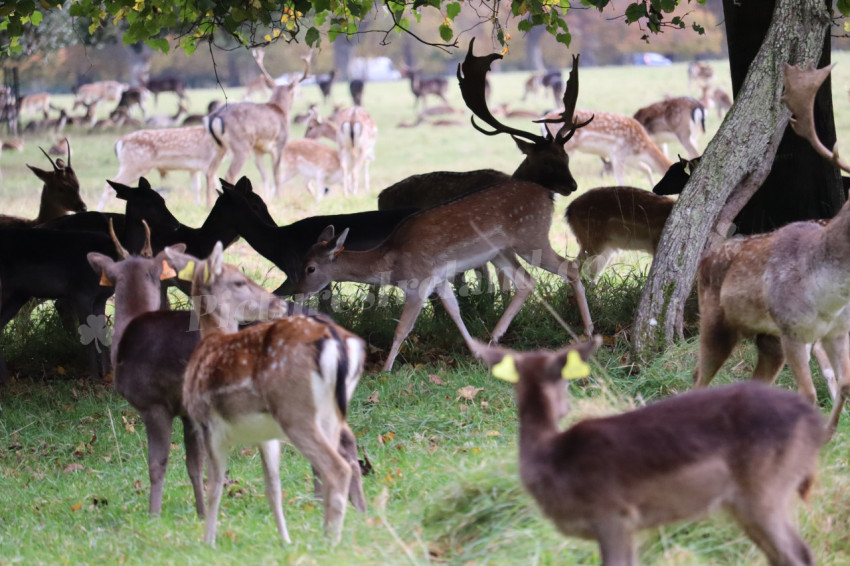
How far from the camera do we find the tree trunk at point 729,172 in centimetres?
598

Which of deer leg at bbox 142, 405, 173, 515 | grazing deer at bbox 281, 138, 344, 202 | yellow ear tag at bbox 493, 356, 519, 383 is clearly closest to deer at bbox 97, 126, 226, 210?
grazing deer at bbox 281, 138, 344, 202

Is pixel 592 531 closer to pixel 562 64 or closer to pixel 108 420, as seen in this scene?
pixel 108 420

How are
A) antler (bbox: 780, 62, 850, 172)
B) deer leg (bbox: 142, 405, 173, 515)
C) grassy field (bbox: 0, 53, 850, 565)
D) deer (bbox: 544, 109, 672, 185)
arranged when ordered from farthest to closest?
deer (bbox: 544, 109, 672, 185), antler (bbox: 780, 62, 850, 172), deer leg (bbox: 142, 405, 173, 515), grassy field (bbox: 0, 53, 850, 565)

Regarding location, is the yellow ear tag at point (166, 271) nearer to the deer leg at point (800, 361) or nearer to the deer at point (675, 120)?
the deer leg at point (800, 361)

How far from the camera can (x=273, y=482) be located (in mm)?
4051

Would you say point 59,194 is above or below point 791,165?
below

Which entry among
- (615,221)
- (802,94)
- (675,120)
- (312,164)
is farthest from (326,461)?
(312,164)

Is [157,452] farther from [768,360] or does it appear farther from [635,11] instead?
[635,11]

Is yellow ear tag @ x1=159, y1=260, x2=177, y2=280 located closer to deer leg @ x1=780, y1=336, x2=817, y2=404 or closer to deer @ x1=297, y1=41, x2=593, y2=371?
deer @ x1=297, y1=41, x2=593, y2=371

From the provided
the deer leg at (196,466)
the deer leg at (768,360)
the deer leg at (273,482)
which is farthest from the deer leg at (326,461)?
the deer leg at (768,360)

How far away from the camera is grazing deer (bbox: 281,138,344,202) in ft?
59.0

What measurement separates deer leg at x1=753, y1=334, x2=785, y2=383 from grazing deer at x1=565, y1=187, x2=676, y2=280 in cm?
248

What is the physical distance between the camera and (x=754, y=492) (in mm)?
2885

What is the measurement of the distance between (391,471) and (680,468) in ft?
7.20
